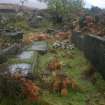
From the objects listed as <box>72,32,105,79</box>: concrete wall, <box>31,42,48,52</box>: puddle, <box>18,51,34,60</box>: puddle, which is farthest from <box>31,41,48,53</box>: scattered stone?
<box>72,32,105,79</box>: concrete wall

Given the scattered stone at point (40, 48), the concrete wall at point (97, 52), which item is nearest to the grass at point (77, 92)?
the concrete wall at point (97, 52)

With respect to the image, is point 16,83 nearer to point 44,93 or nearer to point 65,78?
point 44,93

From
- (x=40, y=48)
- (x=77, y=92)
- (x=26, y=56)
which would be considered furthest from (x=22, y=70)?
(x=40, y=48)

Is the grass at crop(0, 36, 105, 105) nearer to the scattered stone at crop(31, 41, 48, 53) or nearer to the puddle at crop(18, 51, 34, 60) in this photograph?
the puddle at crop(18, 51, 34, 60)

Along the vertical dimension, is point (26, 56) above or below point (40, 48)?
above

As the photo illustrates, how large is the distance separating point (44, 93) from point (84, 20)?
37.4 ft

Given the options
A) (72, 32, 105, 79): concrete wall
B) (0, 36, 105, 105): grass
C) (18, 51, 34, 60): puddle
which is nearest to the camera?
(0, 36, 105, 105): grass

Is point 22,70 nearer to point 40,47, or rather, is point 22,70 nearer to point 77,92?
point 77,92

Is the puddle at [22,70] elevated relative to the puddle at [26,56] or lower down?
elevated

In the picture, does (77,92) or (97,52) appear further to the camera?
(97,52)

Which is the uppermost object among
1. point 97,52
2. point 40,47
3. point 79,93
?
point 97,52

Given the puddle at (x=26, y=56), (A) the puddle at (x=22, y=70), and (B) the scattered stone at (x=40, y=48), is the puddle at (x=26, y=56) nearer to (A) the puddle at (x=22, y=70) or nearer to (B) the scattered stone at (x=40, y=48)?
(B) the scattered stone at (x=40, y=48)

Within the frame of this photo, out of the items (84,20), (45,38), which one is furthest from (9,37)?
(84,20)

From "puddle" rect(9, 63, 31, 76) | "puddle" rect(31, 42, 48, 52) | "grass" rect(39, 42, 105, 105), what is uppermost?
"puddle" rect(9, 63, 31, 76)
